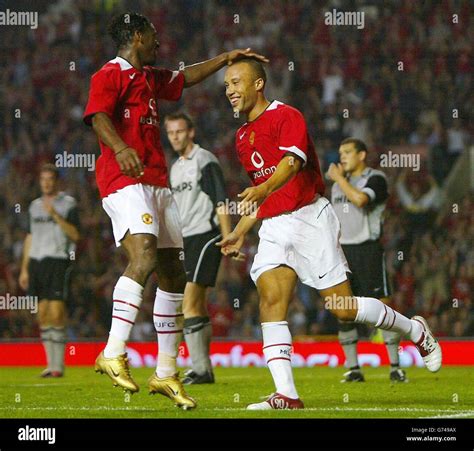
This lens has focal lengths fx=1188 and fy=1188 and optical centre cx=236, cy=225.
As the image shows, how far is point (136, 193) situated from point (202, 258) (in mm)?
3244

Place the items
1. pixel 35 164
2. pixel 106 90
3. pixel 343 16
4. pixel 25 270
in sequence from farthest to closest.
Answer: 1. pixel 343 16
2. pixel 35 164
3. pixel 25 270
4. pixel 106 90

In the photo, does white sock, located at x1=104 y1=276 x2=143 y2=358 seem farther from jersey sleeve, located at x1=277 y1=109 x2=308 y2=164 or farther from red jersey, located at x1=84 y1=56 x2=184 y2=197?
jersey sleeve, located at x1=277 y1=109 x2=308 y2=164

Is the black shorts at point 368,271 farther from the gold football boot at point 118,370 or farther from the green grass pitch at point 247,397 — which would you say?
the gold football boot at point 118,370

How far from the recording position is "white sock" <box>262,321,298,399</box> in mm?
6625

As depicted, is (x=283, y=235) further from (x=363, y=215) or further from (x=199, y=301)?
(x=363, y=215)

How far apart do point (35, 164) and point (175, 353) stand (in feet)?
23.2

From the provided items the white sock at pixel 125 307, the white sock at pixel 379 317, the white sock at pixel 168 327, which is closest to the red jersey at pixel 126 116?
the white sock at pixel 125 307

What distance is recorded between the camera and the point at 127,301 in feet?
21.5

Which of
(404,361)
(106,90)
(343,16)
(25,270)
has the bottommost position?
(404,361)

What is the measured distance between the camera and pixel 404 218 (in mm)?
12992

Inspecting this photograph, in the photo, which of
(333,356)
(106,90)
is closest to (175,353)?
(106,90)

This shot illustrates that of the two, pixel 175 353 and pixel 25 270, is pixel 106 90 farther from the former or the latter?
pixel 25 270

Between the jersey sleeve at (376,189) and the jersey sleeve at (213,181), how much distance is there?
1236mm

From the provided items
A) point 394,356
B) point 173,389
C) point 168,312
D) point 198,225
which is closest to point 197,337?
point 198,225
